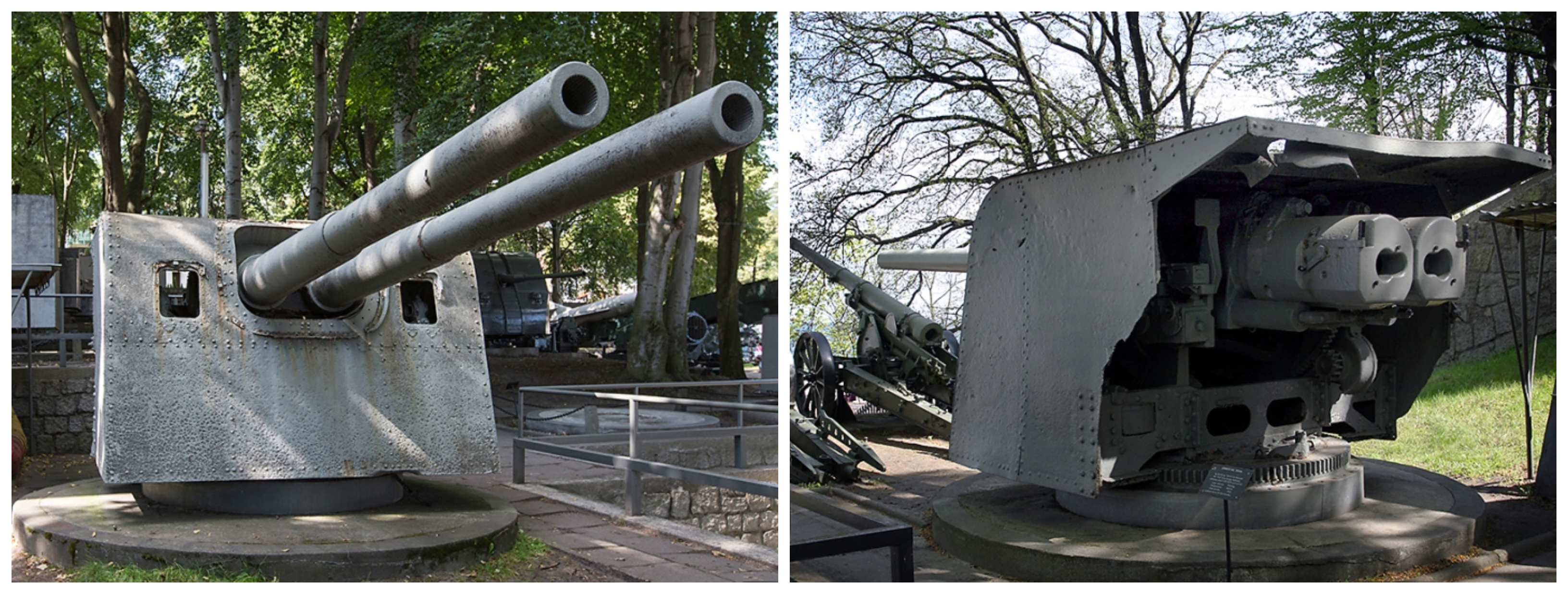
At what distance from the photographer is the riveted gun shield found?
4.36 metres

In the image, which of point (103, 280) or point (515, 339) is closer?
point (103, 280)

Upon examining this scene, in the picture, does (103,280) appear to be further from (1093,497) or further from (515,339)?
(515,339)

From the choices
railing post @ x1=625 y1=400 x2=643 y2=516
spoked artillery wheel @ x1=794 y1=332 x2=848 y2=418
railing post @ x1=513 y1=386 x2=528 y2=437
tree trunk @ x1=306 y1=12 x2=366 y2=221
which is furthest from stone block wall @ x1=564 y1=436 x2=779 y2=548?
tree trunk @ x1=306 y1=12 x2=366 y2=221

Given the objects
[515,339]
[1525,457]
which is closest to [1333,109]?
[1525,457]

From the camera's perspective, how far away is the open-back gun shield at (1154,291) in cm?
386

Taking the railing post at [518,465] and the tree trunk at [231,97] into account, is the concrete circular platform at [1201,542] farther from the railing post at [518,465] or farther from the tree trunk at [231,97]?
the tree trunk at [231,97]

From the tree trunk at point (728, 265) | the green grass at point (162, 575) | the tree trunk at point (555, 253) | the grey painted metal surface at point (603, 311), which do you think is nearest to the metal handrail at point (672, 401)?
the green grass at point (162, 575)

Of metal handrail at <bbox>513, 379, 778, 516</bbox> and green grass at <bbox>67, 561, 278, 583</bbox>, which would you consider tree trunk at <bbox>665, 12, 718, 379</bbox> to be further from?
green grass at <bbox>67, 561, 278, 583</bbox>

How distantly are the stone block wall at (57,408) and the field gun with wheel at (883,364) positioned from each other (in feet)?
16.2

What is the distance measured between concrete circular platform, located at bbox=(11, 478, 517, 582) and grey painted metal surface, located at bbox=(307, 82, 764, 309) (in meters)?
0.93

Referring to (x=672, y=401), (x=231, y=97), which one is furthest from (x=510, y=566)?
(x=231, y=97)

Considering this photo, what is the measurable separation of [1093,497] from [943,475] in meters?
2.39

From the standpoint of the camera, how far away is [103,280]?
464 cm

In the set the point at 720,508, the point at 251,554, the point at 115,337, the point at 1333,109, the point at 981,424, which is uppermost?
the point at 1333,109
